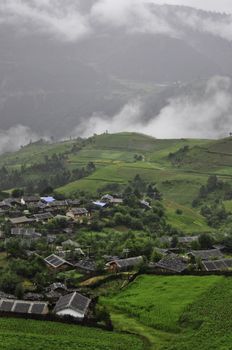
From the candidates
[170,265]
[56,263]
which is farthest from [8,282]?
[170,265]

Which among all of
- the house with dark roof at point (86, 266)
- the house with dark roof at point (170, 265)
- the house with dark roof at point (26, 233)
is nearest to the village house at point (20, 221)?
the house with dark roof at point (26, 233)

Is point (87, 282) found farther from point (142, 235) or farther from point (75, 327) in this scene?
point (142, 235)

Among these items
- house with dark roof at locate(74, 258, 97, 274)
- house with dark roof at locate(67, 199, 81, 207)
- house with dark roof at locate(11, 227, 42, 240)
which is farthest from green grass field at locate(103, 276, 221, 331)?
house with dark roof at locate(67, 199, 81, 207)

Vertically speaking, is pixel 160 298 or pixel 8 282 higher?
pixel 8 282

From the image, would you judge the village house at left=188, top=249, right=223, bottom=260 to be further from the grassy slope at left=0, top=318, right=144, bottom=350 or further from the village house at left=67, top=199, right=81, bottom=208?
the village house at left=67, top=199, right=81, bottom=208

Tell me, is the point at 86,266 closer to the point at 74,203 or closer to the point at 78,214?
the point at 78,214

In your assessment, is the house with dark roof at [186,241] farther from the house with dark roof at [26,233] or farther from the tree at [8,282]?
the tree at [8,282]
